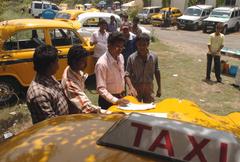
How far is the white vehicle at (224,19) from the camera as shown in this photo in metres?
26.0

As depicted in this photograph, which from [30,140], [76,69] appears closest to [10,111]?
[76,69]

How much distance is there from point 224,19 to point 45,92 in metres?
25.3

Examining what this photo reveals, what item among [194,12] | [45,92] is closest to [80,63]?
[45,92]

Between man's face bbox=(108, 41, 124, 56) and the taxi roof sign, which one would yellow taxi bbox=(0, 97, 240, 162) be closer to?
the taxi roof sign

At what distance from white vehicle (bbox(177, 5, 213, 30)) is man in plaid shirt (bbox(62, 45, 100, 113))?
2571 cm

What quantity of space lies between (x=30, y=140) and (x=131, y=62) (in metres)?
3.34

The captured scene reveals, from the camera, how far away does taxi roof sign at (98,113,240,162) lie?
62.9 inches

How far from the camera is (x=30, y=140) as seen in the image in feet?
6.48

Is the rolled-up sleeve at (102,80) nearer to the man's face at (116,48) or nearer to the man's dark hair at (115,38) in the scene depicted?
the man's face at (116,48)

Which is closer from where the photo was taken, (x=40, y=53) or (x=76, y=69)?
(x=40, y=53)

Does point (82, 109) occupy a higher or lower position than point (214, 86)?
higher

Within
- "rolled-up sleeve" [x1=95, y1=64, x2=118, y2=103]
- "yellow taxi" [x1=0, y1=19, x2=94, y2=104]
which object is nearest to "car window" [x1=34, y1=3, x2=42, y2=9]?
"yellow taxi" [x1=0, y1=19, x2=94, y2=104]

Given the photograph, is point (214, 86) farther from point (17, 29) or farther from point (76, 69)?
point (76, 69)

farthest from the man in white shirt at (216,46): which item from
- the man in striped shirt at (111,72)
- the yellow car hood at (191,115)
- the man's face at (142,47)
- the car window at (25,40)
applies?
the yellow car hood at (191,115)
